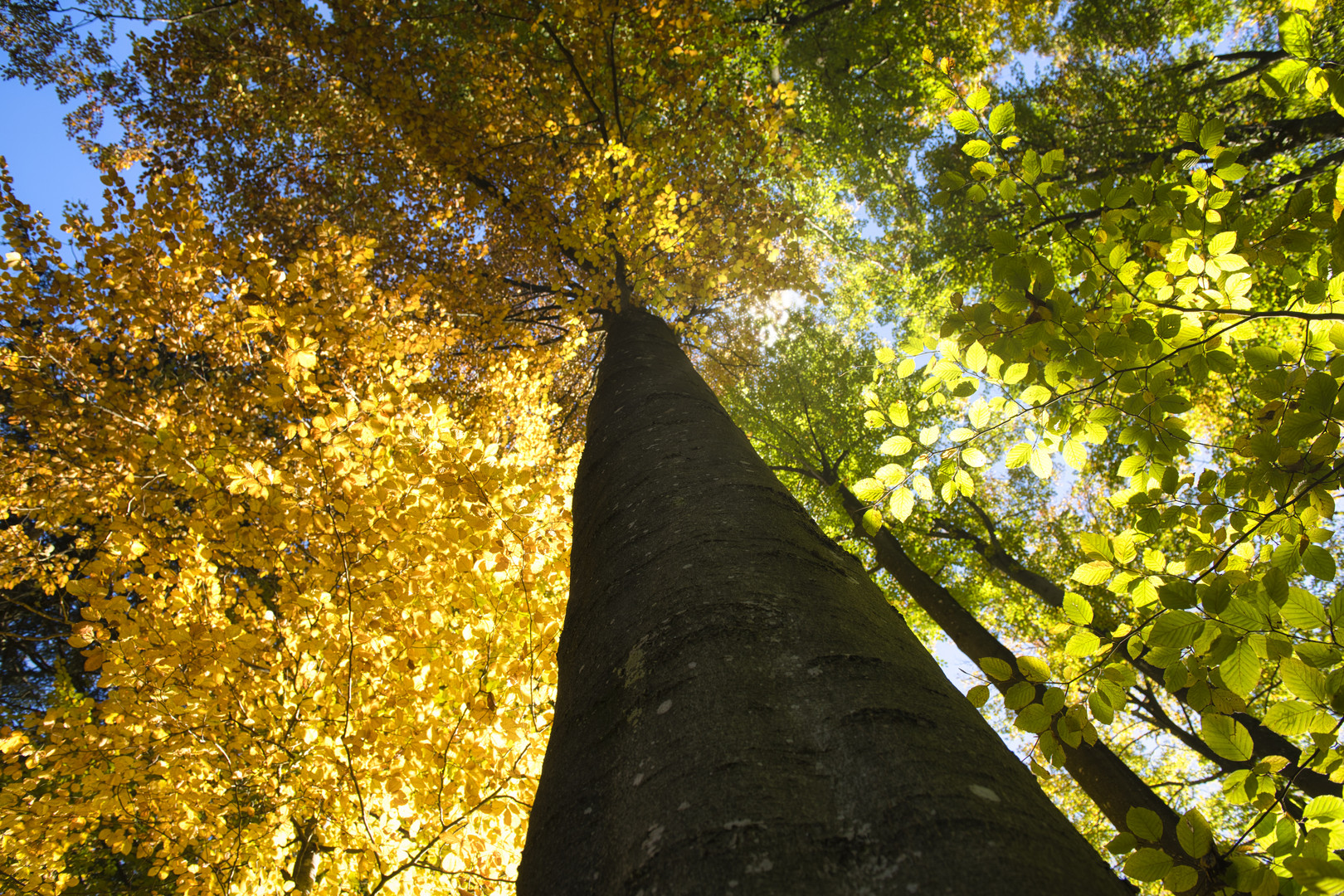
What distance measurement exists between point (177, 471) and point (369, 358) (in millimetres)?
2862

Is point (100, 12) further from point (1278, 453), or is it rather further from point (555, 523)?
point (1278, 453)

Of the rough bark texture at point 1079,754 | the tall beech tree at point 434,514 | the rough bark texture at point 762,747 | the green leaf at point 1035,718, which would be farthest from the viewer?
the rough bark texture at point 1079,754

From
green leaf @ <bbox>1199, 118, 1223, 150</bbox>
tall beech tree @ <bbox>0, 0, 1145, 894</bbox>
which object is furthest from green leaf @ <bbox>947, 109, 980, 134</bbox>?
tall beech tree @ <bbox>0, 0, 1145, 894</bbox>

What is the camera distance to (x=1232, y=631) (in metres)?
1.33

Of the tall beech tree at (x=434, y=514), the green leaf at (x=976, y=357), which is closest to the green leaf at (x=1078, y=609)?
the tall beech tree at (x=434, y=514)

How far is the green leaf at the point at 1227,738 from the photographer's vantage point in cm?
128

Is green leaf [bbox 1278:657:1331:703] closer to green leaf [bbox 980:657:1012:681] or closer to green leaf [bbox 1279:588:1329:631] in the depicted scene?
green leaf [bbox 1279:588:1329:631]

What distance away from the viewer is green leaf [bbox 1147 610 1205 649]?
129 centimetres

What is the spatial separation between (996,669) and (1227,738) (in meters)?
0.55

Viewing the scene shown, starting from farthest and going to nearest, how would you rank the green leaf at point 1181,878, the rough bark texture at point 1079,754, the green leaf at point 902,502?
the rough bark texture at point 1079,754
the green leaf at point 902,502
the green leaf at point 1181,878

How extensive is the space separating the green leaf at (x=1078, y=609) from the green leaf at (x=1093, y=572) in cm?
9

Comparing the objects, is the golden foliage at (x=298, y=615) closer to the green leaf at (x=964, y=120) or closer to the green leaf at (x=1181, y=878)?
the green leaf at (x=964, y=120)

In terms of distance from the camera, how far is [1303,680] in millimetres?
1229

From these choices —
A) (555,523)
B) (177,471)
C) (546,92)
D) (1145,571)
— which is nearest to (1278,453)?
(1145,571)
